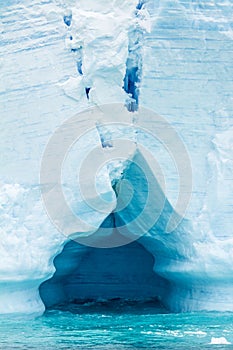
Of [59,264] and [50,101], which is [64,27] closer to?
[50,101]

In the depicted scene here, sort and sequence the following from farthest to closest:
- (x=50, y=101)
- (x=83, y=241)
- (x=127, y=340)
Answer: (x=83, y=241)
(x=50, y=101)
(x=127, y=340)

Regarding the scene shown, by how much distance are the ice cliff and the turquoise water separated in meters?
0.28

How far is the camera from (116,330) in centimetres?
613

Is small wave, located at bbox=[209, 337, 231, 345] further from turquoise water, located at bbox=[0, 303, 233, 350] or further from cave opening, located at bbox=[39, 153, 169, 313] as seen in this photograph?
cave opening, located at bbox=[39, 153, 169, 313]

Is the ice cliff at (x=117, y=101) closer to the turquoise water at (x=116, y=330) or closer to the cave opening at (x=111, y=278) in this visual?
the turquoise water at (x=116, y=330)

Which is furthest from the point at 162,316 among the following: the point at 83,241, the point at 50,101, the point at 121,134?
the point at 50,101

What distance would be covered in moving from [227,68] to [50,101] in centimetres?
150

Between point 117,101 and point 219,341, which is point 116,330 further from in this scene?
point 117,101

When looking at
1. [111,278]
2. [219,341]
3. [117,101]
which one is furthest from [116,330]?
[111,278]

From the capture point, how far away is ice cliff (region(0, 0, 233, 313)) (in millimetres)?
6535

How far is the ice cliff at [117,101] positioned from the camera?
21.4 ft

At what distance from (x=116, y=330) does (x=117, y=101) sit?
74.7 inches

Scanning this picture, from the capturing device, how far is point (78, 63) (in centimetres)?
670

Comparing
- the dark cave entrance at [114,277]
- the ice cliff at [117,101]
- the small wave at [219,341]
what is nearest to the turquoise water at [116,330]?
the small wave at [219,341]
